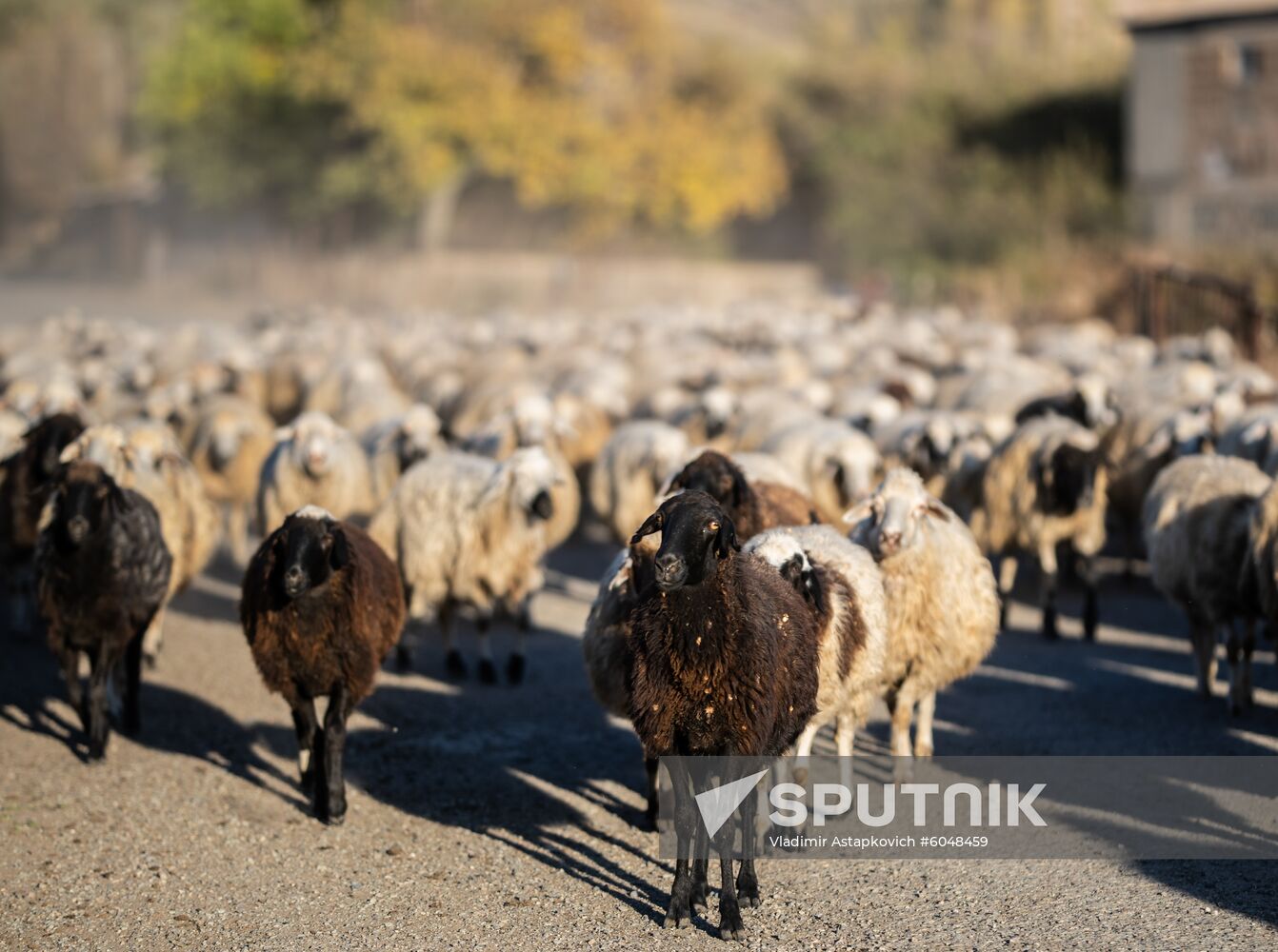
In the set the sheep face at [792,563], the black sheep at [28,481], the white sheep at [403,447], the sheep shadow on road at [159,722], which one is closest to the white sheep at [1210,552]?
the sheep face at [792,563]

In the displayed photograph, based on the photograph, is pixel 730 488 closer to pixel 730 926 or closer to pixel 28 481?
pixel 730 926

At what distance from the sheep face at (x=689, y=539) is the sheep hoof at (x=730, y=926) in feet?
4.12

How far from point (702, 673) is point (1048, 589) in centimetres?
598

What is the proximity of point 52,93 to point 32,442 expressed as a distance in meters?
73.3

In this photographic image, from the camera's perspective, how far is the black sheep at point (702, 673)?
5859mm

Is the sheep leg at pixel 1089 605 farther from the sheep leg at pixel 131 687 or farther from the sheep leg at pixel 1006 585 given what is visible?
the sheep leg at pixel 131 687

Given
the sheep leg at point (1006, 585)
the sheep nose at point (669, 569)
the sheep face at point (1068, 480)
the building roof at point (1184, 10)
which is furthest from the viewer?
the building roof at point (1184, 10)

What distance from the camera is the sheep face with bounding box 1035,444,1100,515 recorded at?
11234 mm

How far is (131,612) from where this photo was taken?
8438 mm

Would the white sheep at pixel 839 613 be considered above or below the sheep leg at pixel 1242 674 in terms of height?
above

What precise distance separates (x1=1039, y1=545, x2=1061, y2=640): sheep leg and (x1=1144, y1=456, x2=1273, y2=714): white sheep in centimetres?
132

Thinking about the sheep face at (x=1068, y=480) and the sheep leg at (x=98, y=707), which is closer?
the sheep leg at (x=98, y=707)

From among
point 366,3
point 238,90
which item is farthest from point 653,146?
A: point 238,90

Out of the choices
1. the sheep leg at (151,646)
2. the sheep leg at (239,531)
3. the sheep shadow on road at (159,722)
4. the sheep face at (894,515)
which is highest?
the sheep face at (894,515)
